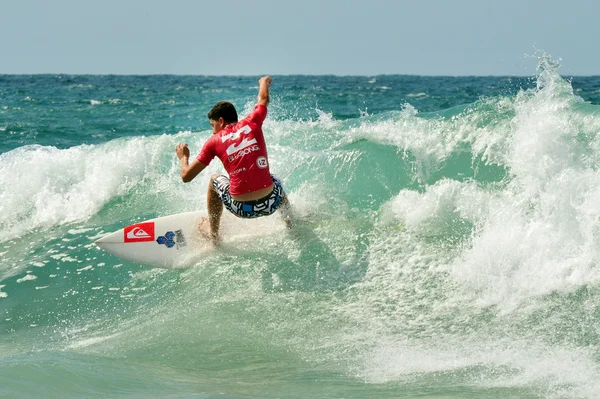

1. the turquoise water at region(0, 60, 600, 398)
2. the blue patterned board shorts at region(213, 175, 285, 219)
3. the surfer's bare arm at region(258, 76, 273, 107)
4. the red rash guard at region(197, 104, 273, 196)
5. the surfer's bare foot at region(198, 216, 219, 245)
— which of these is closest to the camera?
the turquoise water at region(0, 60, 600, 398)

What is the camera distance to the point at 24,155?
1005cm

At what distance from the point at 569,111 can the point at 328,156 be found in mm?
2819

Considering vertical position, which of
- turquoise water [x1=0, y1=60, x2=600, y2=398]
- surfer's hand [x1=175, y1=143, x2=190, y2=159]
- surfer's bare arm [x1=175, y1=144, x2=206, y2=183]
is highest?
surfer's hand [x1=175, y1=143, x2=190, y2=159]

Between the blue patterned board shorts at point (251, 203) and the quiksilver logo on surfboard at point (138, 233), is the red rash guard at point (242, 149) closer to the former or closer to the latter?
A: the blue patterned board shorts at point (251, 203)

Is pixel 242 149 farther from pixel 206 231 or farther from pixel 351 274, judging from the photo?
pixel 351 274

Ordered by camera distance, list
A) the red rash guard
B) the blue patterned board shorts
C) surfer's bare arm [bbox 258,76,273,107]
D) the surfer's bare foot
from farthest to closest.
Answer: the surfer's bare foot < the blue patterned board shorts < surfer's bare arm [bbox 258,76,273,107] < the red rash guard

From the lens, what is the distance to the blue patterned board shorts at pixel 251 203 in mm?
5986

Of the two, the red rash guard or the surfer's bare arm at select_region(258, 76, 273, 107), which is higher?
the surfer's bare arm at select_region(258, 76, 273, 107)

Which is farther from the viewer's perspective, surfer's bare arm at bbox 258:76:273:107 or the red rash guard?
surfer's bare arm at bbox 258:76:273:107

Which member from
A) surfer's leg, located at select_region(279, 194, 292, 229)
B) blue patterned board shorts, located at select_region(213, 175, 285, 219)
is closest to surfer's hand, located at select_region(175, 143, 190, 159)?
blue patterned board shorts, located at select_region(213, 175, 285, 219)

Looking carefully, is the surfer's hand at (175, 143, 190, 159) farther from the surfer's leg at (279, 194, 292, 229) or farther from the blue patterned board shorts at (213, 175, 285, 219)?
the surfer's leg at (279, 194, 292, 229)

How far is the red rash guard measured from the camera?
5738 millimetres

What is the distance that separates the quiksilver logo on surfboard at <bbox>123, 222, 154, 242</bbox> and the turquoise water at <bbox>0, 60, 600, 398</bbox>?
332mm

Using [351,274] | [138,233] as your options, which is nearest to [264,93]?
[351,274]
